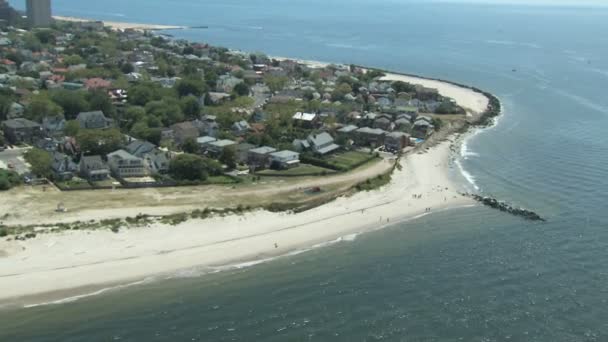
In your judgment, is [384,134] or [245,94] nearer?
[384,134]

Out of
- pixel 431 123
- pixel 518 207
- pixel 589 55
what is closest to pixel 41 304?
pixel 518 207

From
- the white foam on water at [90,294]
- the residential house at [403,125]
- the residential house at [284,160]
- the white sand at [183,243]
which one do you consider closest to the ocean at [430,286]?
the white foam on water at [90,294]

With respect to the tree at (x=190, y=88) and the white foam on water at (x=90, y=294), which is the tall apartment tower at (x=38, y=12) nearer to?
the tree at (x=190, y=88)

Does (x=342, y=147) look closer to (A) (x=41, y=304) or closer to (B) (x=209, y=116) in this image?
(B) (x=209, y=116)

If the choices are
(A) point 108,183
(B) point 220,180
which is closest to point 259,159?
(B) point 220,180

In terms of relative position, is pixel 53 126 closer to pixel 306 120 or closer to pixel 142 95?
pixel 142 95

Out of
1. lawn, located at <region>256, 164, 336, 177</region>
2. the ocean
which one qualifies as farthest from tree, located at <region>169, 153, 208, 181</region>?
the ocean
